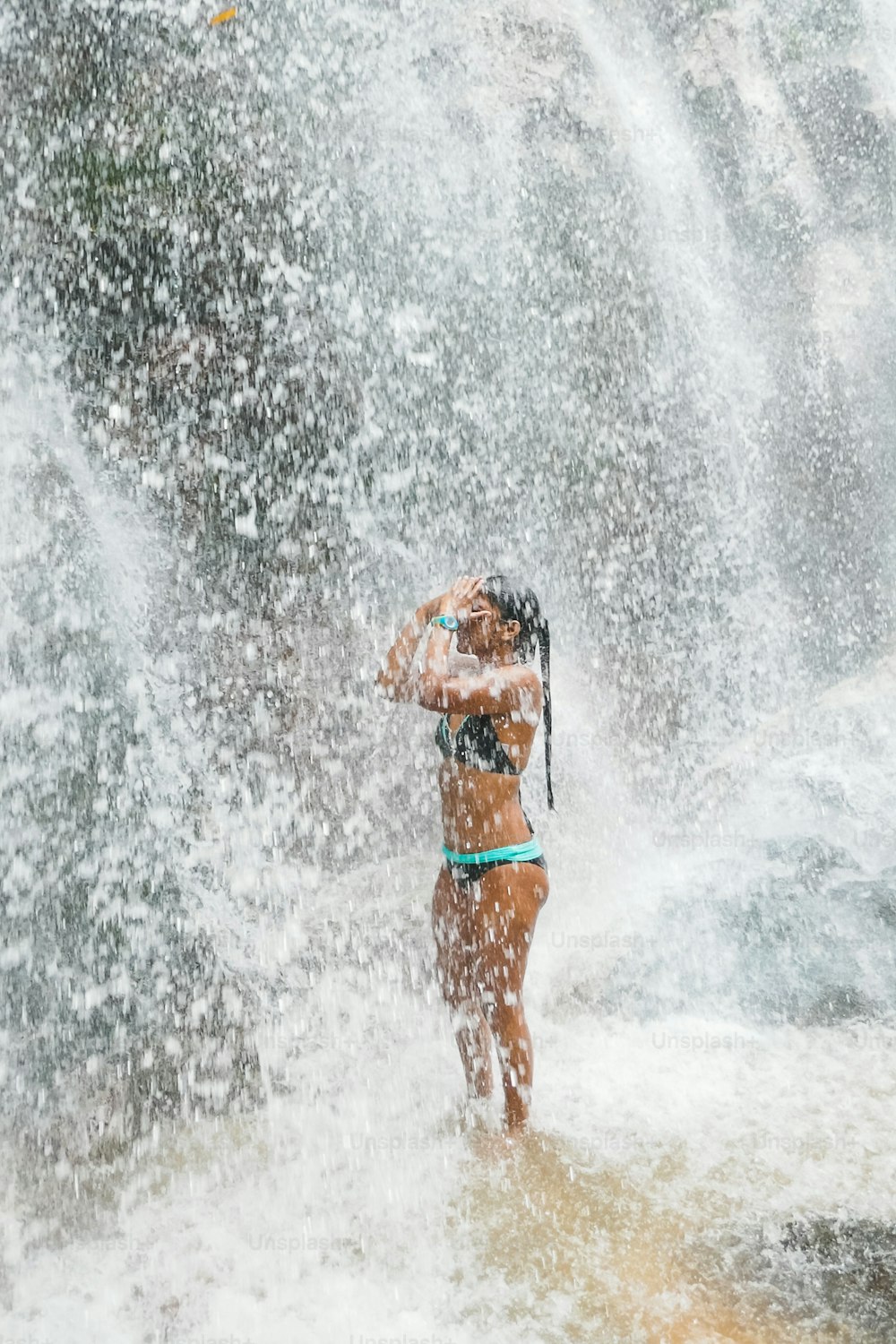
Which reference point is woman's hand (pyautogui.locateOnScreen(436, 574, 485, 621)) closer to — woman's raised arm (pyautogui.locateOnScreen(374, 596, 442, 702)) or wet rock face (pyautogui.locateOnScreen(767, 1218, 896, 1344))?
woman's raised arm (pyautogui.locateOnScreen(374, 596, 442, 702))

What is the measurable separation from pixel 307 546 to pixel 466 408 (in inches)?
82.7

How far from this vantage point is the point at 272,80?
7.61 metres

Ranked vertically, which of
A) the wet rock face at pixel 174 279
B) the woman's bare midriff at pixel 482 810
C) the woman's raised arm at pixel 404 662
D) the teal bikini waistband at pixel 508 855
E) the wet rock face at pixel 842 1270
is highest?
the wet rock face at pixel 174 279

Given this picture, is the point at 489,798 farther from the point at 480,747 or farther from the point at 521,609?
the point at 521,609

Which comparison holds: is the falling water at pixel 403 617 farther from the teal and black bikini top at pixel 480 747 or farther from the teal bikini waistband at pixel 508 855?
the teal and black bikini top at pixel 480 747

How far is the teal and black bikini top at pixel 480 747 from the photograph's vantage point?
3.06m

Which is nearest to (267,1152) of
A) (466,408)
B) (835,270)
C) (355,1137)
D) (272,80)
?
(355,1137)

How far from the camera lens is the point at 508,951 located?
3020 millimetres

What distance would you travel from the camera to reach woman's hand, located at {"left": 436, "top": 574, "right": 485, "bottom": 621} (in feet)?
10.0

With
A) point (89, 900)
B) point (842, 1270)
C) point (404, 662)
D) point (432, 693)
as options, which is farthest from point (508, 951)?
point (89, 900)

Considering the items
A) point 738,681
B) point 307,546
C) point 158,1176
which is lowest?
point 158,1176

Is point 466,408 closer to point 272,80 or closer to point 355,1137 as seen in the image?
point 272,80

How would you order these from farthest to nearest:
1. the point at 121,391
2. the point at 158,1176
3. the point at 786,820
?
the point at 121,391
the point at 786,820
the point at 158,1176

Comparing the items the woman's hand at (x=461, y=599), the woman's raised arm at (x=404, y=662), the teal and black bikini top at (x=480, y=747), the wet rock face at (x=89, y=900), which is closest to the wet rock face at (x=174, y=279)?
the wet rock face at (x=89, y=900)
